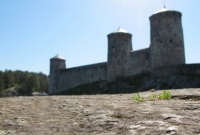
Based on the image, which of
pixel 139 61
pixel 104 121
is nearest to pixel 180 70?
pixel 139 61

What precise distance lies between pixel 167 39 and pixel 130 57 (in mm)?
12569

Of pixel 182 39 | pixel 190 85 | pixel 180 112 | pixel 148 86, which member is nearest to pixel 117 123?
pixel 180 112

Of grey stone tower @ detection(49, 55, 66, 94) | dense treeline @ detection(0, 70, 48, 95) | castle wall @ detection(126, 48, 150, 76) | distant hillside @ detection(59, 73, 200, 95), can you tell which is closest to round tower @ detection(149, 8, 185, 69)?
distant hillside @ detection(59, 73, 200, 95)

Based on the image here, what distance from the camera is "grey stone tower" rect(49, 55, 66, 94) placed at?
70.0 metres

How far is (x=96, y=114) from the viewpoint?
3652mm

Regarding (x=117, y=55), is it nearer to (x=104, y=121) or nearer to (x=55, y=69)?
(x=55, y=69)

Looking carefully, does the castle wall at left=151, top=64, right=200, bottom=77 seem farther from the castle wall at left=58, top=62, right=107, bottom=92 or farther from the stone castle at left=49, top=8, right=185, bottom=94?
the castle wall at left=58, top=62, right=107, bottom=92

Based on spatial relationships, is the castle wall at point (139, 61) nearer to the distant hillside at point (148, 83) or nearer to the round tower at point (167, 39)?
the distant hillside at point (148, 83)

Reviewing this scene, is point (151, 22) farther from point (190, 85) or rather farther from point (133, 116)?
point (133, 116)

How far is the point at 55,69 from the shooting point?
70438 mm

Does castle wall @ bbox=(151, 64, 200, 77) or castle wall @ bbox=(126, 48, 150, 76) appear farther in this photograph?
castle wall @ bbox=(126, 48, 150, 76)

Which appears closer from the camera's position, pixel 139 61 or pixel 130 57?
pixel 139 61

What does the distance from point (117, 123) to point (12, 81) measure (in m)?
99.6

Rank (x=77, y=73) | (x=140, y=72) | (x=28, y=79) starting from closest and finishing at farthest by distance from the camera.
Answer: (x=140, y=72) → (x=77, y=73) → (x=28, y=79)
